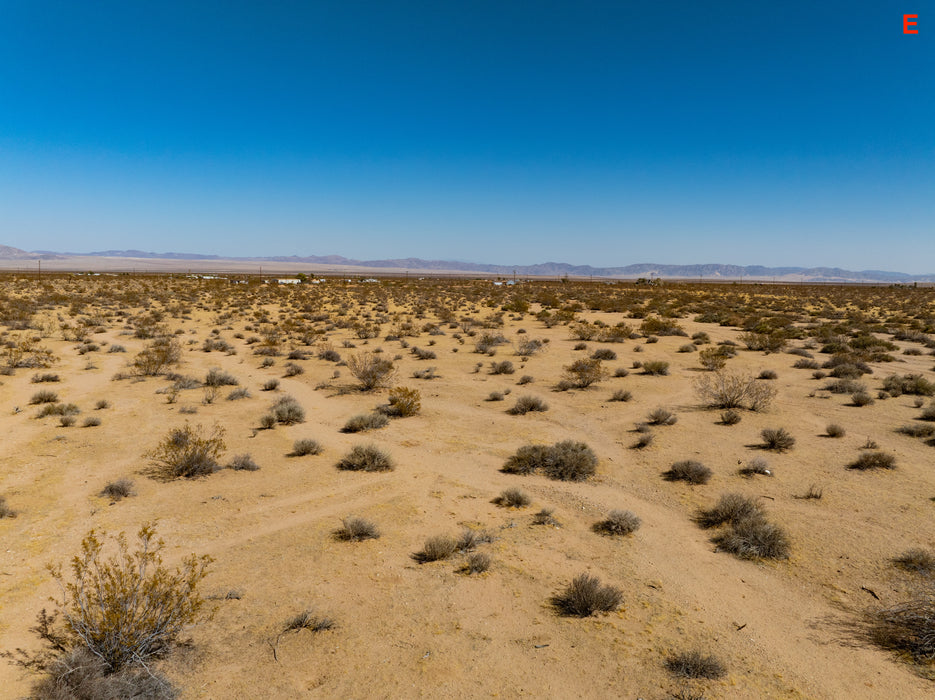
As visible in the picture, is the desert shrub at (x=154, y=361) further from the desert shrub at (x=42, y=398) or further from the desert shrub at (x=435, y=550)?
the desert shrub at (x=435, y=550)

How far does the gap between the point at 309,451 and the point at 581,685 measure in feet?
23.0

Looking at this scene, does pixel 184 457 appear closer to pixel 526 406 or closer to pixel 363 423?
pixel 363 423

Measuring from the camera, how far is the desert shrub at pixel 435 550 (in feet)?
20.5

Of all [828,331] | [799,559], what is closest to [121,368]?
[799,559]

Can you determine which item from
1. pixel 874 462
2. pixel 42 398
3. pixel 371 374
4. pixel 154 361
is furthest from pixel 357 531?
pixel 154 361

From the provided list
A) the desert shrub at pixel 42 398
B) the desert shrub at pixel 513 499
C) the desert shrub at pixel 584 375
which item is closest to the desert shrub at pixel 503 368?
the desert shrub at pixel 584 375

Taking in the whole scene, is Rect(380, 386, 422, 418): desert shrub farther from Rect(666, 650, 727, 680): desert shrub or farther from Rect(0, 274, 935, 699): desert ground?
Rect(666, 650, 727, 680): desert shrub

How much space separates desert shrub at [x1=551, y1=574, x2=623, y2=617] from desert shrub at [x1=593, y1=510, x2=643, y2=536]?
1551mm

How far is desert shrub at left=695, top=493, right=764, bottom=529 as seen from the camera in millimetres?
7117

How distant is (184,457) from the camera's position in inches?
341

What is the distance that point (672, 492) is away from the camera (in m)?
8.30

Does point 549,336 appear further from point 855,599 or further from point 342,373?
point 855,599

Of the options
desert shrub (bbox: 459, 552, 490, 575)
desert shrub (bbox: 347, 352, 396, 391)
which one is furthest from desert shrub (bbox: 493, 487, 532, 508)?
desert shrub (bbox: 347, 352, 396, 391)

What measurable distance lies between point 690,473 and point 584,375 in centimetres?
691
